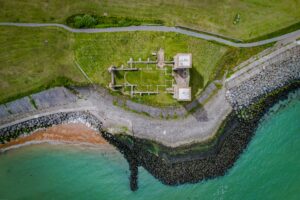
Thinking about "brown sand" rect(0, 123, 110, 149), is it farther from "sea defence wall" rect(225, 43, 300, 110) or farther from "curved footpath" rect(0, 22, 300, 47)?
"sea defence wall" rect(225, 43, 300, 110)

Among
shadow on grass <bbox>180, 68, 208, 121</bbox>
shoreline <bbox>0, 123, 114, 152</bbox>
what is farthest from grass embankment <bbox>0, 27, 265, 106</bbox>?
shoreline <bbox>0, 123, 114, 152</bbox>

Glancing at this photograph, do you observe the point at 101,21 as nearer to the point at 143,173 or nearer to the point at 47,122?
the point at 47,122

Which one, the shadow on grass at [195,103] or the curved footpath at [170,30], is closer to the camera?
the curved footpath at [170,30]

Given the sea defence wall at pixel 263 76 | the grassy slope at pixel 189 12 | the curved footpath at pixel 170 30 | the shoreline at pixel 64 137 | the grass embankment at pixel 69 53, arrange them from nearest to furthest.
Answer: the grassy slope at pixel 189 12
the grass embankment at pixel 69 53
the curved footpath at pixel 170 30
the shoreline at pixel 64 137
the sea defence wall at pixel 263 76

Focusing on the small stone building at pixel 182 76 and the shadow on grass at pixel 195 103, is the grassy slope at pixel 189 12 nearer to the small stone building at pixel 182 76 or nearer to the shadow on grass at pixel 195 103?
the small stone building at pixel 182 76

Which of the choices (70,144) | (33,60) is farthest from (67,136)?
(33,60)

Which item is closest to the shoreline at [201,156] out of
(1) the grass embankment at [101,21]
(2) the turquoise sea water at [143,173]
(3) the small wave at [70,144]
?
(2) the turquoise sea water at [143,173]

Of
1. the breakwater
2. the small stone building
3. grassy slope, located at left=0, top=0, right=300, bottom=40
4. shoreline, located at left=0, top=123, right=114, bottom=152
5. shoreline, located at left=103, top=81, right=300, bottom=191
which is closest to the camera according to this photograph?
the small stone building
